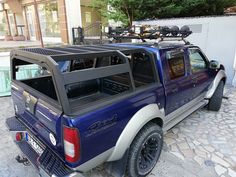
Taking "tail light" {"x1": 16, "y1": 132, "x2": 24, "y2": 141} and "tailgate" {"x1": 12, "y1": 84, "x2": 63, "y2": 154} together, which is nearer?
"tailgate" {"x1": 12, "y1": 84, "x2": 63, "y2": 154}

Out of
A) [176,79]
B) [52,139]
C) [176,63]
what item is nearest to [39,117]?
[52,139]

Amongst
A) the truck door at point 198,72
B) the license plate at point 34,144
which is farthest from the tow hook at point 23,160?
the truck door at point 198,72

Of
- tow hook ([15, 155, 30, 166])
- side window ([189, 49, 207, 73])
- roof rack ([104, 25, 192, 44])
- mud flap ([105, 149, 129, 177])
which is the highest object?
roof rack ([104, 25, 192, 44])

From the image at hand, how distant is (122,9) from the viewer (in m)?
8.24

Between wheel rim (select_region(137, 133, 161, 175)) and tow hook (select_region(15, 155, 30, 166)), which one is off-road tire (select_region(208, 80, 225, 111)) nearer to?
wheel rim (select_region(137, 133, 161, 175))

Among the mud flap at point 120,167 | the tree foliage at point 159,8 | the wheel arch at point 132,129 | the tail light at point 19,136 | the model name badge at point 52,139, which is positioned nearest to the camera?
the model name badge at point 52,139

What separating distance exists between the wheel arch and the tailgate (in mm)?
573

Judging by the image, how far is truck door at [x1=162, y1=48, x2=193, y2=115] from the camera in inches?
106

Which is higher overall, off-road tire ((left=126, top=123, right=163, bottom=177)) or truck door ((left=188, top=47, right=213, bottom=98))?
truck door ((left=188, top=47, right=213, bottom=98))

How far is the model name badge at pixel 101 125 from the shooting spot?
1725 mm

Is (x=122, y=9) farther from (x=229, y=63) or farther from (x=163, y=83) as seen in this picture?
(x=163, y=83)

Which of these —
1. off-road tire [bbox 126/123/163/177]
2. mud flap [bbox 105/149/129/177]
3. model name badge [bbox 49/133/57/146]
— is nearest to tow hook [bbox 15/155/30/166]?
model name badge [bbox 49/133/57/146]

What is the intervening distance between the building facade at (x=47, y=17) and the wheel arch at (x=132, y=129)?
8.48 meters

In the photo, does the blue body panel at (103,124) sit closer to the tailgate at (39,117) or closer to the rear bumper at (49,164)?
the rear bumper at (49,164)
